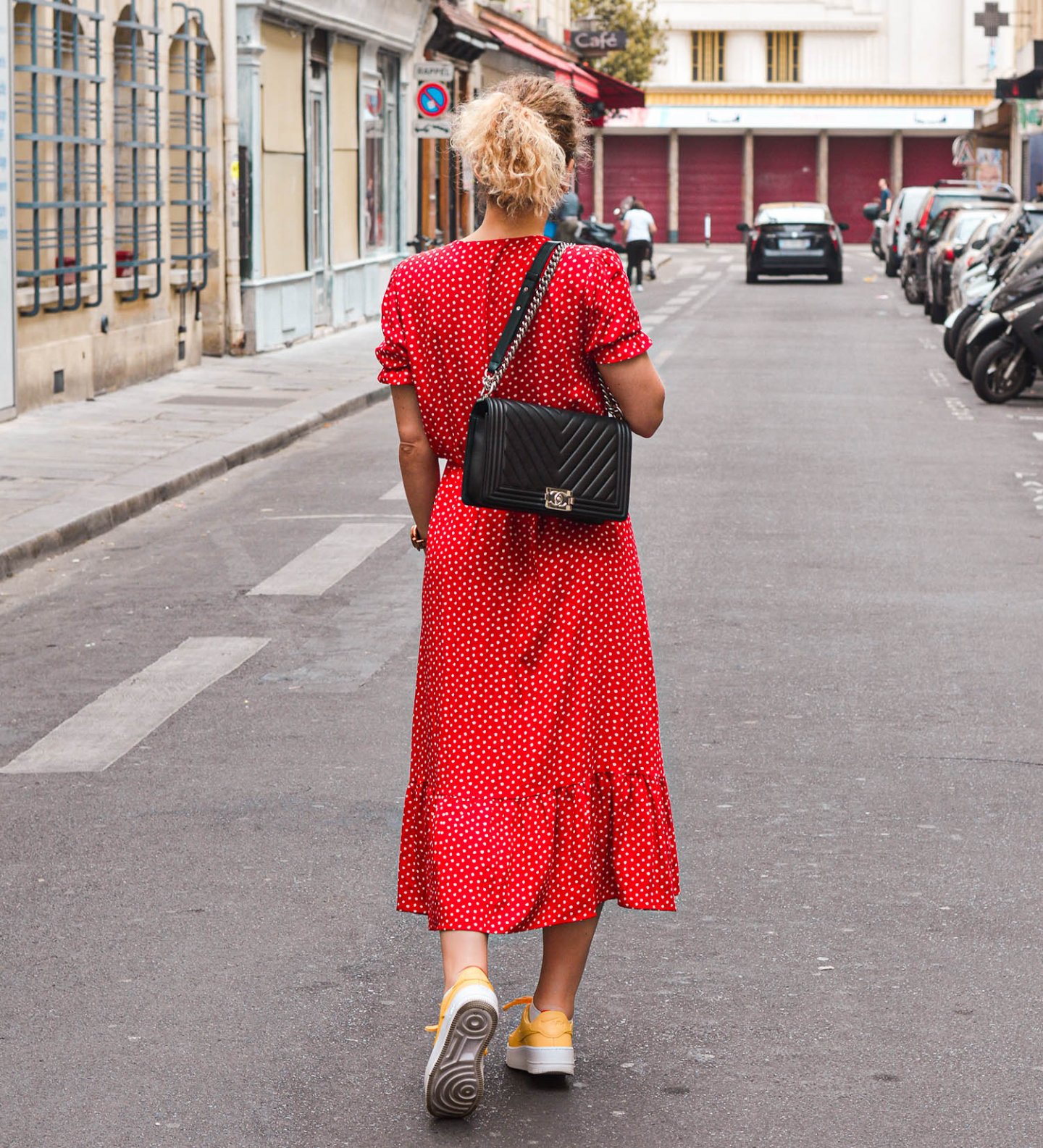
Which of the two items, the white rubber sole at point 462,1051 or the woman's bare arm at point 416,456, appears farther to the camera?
the woman's bare arm at point 416,456

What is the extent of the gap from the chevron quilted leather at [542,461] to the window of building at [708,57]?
7129 cm

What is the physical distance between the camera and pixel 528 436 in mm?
3646

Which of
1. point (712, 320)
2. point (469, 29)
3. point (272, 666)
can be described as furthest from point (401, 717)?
point (469, 29)

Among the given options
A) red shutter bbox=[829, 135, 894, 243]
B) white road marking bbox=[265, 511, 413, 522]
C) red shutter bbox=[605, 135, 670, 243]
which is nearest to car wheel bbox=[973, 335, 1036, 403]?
white road marking bbox=[265, 511, 413, 522]

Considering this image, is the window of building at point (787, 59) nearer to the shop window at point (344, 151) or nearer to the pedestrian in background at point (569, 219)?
the pedestrian in background at point (569, 219)

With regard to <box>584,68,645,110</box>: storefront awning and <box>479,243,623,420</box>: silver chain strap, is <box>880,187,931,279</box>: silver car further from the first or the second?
<box>479,243,623,420</box>: silver chain strap

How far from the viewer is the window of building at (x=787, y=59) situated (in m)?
72.4

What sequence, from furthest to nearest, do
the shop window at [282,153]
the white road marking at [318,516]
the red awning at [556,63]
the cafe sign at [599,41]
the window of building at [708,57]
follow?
the window of building at [708,57], the cafe sign at [599,41], the red awning at [556,63], the shop window at [282,153], the white road marking at [318,516]

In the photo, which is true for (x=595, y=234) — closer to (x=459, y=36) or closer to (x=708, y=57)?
(x=459, y=36)

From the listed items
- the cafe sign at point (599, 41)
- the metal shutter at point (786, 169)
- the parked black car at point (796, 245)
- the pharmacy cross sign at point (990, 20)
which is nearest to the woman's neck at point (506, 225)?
the parked black car at point (796, 245)

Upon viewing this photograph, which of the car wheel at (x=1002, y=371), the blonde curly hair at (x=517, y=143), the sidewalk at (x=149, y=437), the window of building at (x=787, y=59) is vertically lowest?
the sidewalk at (x=149, y=437)

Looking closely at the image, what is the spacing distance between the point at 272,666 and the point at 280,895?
2632mm

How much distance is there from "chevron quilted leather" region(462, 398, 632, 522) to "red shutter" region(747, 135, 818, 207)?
67.9 m

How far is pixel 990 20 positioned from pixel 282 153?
46.4m
